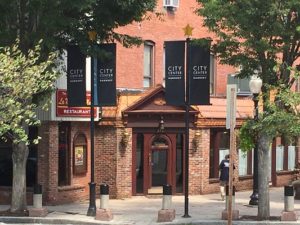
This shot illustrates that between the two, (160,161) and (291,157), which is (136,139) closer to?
(160,161)

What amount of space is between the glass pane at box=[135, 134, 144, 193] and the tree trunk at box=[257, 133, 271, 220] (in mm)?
7677

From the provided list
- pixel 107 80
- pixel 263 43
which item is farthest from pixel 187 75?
pixel 263 43

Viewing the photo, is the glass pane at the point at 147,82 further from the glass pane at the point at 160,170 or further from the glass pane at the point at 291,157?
the glass pane at the point at 291,157

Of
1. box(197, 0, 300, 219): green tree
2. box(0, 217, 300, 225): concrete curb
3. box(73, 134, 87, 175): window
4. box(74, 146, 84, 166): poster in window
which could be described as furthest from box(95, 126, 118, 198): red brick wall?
box(197, 0, 300, 219): green tree

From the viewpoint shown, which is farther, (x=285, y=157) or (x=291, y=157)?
(x=291, y=157)

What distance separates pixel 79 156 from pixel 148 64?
210 inches

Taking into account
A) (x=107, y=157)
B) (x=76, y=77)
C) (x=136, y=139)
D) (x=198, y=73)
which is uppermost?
(x=198, y=73)

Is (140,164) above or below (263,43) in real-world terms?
below

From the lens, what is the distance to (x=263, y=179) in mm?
16000

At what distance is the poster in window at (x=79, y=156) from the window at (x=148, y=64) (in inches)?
174

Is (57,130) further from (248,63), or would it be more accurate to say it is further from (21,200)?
(248,63)

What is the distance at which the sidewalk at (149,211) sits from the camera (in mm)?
16219

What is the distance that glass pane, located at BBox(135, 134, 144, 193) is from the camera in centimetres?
2305

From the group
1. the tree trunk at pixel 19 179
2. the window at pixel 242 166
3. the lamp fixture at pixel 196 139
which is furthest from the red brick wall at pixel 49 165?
the window at pixel 242 166
